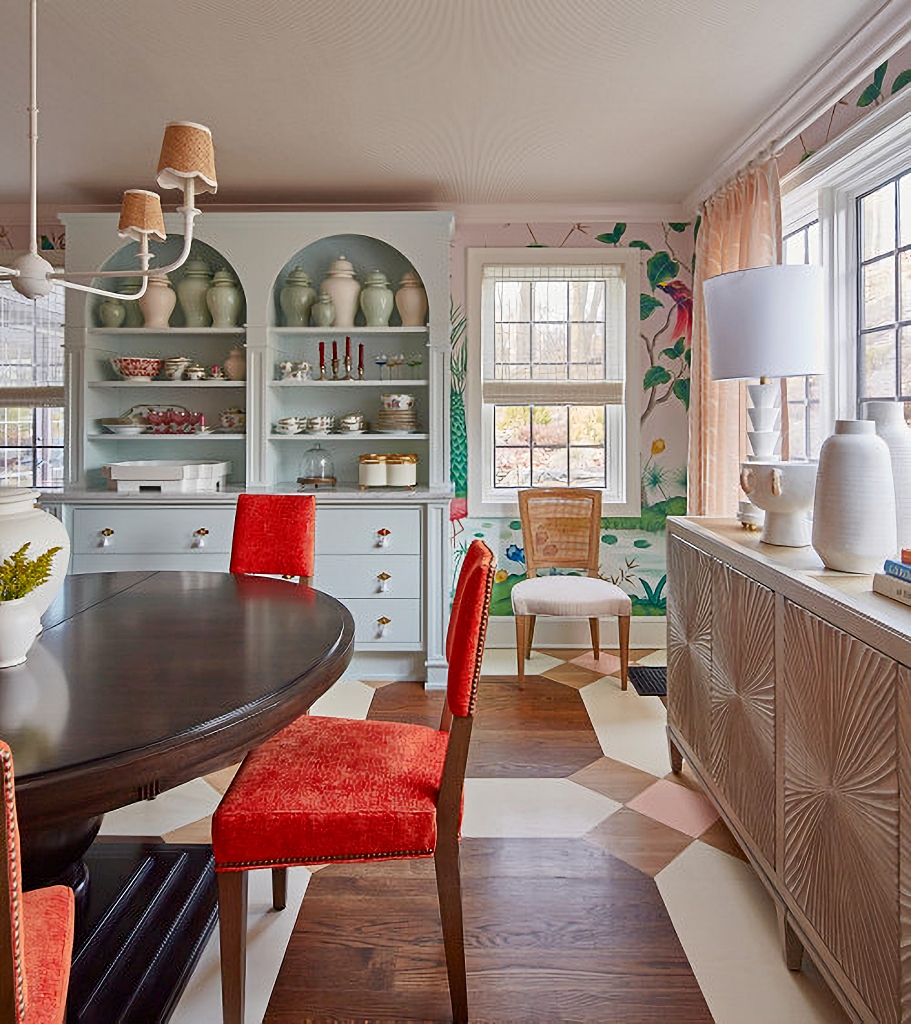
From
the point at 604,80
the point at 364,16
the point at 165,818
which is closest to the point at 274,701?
the point at 165,818

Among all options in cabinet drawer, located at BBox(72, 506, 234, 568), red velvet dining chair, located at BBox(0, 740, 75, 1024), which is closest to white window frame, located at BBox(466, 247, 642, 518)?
cabinet drawer, located at BBox(72, 506, 234, 568)

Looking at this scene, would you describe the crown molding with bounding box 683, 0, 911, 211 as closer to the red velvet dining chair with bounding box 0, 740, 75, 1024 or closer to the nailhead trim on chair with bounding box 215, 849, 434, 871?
the nailhead trim on chair with bounding box 215, 849, 434, 871

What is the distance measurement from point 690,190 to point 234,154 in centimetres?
229

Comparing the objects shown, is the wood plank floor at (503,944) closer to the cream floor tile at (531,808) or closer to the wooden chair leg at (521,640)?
the cream floor tile at (531,808)

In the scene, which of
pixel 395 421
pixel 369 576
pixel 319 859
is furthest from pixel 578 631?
pixel 319 859

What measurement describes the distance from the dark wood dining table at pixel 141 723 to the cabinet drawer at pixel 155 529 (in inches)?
Result: 57.5

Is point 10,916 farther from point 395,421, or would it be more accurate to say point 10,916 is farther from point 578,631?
point 578,631

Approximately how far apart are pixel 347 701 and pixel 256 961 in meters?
1.89

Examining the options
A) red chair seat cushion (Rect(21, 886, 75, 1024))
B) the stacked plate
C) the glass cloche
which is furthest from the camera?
the glass cloche

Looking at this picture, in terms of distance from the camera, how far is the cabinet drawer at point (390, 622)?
158 inches

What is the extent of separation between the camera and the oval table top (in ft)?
3.84

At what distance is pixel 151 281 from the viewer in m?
4.23

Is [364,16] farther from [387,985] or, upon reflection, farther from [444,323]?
[387,985]

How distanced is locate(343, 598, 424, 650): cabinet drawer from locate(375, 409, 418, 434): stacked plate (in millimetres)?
912
